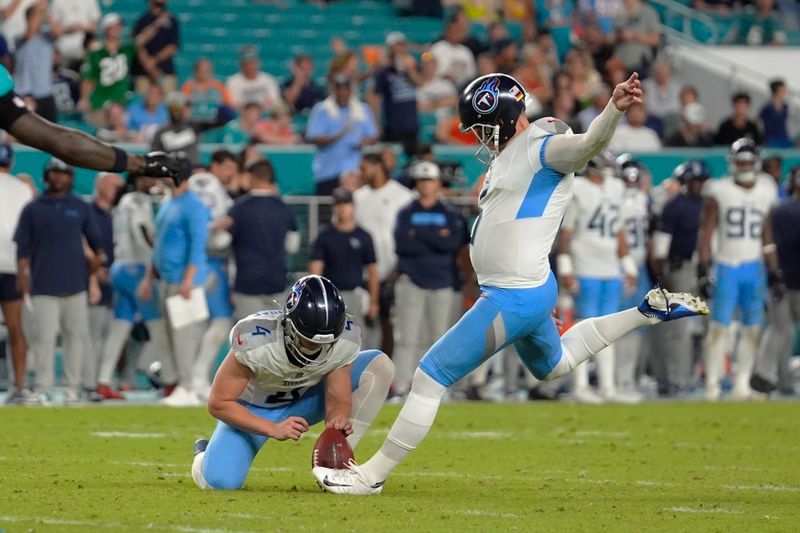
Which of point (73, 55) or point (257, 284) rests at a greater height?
point (73, 55)

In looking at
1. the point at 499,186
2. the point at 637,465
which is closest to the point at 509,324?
the point at 499,186

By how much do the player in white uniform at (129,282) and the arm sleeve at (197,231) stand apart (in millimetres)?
790

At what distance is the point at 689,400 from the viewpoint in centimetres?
1408

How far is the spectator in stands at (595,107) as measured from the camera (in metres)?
16.8

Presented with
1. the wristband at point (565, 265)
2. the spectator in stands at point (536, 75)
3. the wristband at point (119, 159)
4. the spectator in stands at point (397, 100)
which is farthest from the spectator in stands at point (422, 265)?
the wristband at point (119, 159)

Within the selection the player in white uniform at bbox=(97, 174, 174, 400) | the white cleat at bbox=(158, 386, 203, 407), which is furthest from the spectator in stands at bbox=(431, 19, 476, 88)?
the white cleat at bbox=(158, 386, 203, 407)

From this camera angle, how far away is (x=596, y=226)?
13320 mm

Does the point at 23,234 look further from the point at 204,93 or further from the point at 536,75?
the point at 536,75

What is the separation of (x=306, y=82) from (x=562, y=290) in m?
5.22

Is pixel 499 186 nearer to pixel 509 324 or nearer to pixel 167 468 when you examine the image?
pixel 509 324

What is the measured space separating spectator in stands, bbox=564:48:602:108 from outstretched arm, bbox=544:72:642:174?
1086cm

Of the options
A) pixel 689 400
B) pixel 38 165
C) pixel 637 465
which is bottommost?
pixel 689 400

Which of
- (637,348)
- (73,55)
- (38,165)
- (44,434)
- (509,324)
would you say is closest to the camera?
(509,324)

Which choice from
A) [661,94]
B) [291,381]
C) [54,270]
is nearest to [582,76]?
[661,94]
